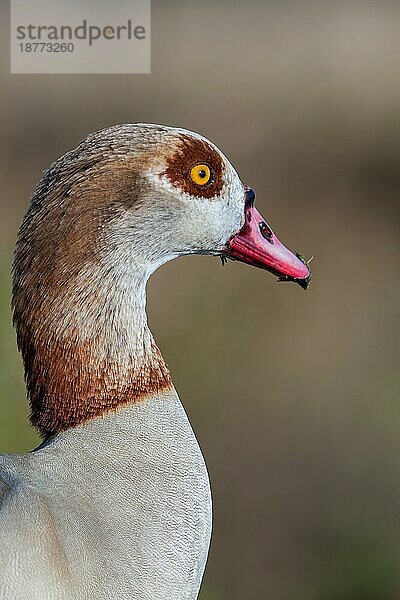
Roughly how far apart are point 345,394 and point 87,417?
300 centimetres

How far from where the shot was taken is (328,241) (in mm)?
5082

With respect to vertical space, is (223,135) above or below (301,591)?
above

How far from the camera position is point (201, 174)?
1522 millimetres

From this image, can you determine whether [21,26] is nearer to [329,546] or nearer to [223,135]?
[223,135]

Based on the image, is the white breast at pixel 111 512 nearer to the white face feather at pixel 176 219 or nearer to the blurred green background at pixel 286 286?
the white face feather at pixel 176 219

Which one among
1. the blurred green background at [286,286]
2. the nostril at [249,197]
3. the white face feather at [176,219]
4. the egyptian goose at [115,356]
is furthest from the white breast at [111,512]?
the blurred green background at [286,286]

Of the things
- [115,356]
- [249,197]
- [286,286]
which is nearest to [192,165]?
[249,197]

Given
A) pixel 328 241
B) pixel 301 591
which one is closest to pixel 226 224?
pixel 301 591

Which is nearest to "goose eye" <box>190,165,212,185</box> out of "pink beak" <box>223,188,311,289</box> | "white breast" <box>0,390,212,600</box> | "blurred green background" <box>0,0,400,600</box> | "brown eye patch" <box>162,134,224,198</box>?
"brown eye patch" <box>162,134,224,198</box>

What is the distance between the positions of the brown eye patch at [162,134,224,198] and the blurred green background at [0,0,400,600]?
1.83m

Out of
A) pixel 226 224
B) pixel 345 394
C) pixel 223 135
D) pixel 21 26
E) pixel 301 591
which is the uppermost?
pixel 21 26

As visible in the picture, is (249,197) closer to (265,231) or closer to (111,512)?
(265,231)

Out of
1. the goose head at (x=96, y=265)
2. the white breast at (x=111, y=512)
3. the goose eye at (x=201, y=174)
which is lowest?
the white breast at (x=111, y=512)

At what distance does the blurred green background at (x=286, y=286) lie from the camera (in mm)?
3689
